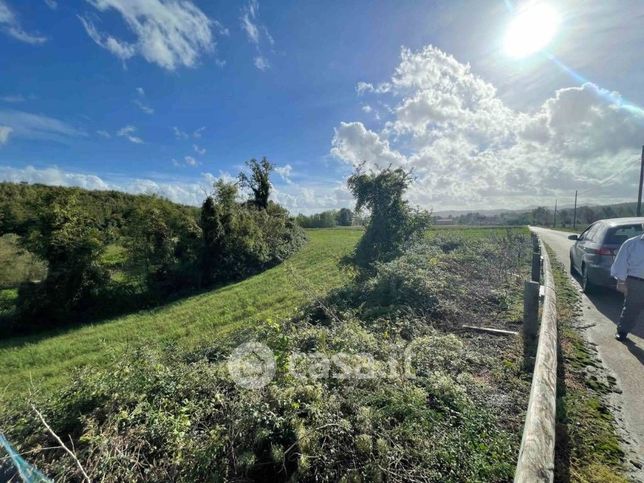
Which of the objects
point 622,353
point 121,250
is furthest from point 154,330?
point 622,353

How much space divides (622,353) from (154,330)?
1106cm

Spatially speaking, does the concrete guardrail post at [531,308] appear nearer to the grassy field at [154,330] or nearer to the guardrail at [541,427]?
the guardrail at [541,427]

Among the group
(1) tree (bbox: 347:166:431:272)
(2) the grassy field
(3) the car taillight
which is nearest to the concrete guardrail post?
(3) the car taillight

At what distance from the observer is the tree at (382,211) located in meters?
11.2

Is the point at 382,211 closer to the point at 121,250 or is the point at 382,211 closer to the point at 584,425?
the point at 584,425

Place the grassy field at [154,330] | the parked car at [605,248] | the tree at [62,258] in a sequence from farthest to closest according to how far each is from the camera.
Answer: the tree at [62,258], the grassy field at [154,330], the parked car at [605,248]

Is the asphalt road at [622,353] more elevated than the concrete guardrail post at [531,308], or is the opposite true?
the concrete guardrail post at [531,308]

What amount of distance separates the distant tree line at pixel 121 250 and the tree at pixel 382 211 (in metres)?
8.67

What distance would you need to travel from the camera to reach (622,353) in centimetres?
366

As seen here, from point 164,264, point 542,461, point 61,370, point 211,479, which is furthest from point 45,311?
point 542,461

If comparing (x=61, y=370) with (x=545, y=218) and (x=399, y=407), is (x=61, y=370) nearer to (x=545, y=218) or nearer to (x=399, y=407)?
(x=399, y=407)

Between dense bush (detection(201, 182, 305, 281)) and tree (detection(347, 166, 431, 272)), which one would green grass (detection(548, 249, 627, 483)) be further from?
dense bush (detection(201, 182, 305, 281))

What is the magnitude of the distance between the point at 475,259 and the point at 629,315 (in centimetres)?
554

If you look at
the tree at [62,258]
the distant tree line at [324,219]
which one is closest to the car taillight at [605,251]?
the tree at [62,258]
